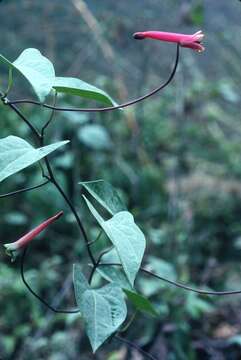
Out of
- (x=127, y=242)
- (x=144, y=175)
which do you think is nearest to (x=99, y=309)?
(x=127, y=242)

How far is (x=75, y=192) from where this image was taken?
7.42 ft

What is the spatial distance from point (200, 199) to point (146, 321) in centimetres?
93

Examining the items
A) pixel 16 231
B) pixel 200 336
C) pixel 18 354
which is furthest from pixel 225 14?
pixel 18 354

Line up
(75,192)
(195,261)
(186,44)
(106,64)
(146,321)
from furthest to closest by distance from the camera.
A: (106,64)
(75,192)
(195,261)
(146,321)
(186,44)

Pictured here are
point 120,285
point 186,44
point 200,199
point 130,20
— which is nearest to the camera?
point 186,44

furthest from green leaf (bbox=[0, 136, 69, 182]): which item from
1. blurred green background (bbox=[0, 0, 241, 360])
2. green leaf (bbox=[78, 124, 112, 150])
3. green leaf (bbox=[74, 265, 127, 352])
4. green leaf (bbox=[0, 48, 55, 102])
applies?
green leaf (bbox=[78, 124, 112, 150])

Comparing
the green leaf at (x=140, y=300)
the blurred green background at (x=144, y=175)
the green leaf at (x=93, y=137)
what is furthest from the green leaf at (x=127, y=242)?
the green leaf at (x=93, y=137)

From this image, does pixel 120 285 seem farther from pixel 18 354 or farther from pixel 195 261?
pixel 195 261

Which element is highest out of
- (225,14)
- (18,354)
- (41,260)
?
(225,14)

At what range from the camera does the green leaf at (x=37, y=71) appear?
0.52 meters

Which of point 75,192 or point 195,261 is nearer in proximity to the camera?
point 195,261

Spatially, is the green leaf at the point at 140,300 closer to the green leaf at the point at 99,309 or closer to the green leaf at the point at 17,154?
the green leaf at the point at 99,309

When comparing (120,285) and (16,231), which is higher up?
(120,285)

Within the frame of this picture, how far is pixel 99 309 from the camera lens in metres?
0.62
